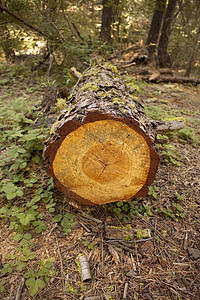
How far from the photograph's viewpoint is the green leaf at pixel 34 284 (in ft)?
4.07

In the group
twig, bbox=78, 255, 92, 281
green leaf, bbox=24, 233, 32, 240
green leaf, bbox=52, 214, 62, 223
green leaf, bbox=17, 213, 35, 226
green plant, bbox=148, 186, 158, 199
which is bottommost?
twig, bbox=78, 255, 92, 281

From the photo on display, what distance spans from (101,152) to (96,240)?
785mm

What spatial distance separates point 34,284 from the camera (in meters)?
1.28

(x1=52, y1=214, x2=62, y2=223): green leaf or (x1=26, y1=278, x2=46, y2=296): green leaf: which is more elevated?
(x1=52, y1=214, x2=62, y2=223): green leaf

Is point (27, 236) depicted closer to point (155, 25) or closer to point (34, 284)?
point (34, 284)

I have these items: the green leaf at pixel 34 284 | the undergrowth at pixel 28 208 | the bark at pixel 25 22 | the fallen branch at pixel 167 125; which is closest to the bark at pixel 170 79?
the bark at pixel 25 22

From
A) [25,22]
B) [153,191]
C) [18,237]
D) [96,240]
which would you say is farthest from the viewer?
[25,22]

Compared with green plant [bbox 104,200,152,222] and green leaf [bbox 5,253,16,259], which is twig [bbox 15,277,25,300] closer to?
green leaf [bbox 5,253,16,259]

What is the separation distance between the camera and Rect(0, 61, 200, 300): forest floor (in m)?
1.32

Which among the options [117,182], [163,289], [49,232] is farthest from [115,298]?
[117,182]

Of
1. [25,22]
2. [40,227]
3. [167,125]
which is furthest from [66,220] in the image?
[25,22]

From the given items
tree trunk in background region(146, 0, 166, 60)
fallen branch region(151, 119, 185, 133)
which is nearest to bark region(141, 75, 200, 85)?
tree trunk in background region(146, 0, 166, 60)

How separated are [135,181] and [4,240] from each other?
1.24m

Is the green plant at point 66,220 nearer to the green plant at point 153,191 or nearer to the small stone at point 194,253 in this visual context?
the green plant at point 153,191
